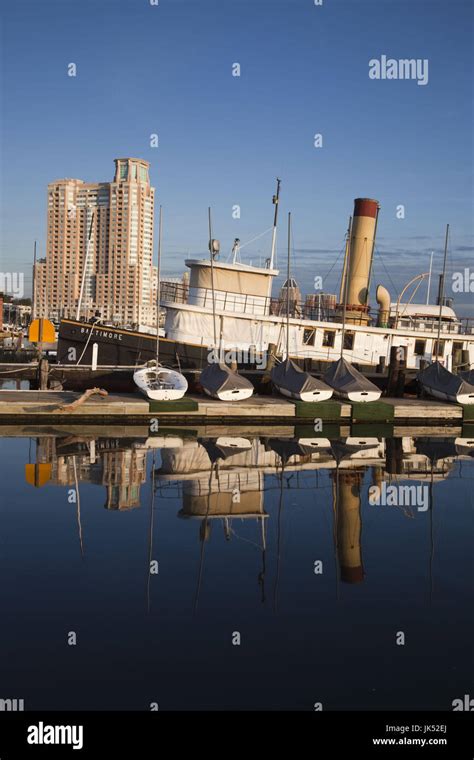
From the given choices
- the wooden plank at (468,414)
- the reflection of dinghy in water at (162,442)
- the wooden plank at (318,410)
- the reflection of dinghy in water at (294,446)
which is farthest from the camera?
the wooden plank at (468,414)

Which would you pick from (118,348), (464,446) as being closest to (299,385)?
(464,446)

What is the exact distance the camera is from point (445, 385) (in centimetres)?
2873

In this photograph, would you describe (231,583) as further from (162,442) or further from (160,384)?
(160,384)

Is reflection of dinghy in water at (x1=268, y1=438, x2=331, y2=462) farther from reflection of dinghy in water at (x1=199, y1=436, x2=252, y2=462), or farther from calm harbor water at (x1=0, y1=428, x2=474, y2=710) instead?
calm harbor water at (x1=0, y1=428, x2=474, y2=710)

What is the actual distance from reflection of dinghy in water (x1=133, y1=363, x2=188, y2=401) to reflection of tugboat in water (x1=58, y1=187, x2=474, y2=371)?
16.8 feet

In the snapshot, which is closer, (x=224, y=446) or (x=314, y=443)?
(x=224, y=446)

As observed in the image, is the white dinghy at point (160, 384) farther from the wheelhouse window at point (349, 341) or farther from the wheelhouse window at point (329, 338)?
the wheelhouse window at point (349, 341)

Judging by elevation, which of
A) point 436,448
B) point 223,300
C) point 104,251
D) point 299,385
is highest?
point 104,251

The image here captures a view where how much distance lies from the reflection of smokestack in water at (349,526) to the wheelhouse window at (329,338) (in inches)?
702

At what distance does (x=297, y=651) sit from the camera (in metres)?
8.20

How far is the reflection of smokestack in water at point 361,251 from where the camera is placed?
37.1m

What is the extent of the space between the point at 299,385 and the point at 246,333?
24.9ft

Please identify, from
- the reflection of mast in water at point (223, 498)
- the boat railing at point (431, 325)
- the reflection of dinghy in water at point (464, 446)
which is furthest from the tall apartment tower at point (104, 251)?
the reflection of mast in water at point (223, 498)

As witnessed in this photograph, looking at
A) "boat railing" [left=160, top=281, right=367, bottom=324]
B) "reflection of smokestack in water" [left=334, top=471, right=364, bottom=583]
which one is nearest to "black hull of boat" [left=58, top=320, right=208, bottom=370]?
"boat railing" [left=160, top=281, right=367, bottom=324]
